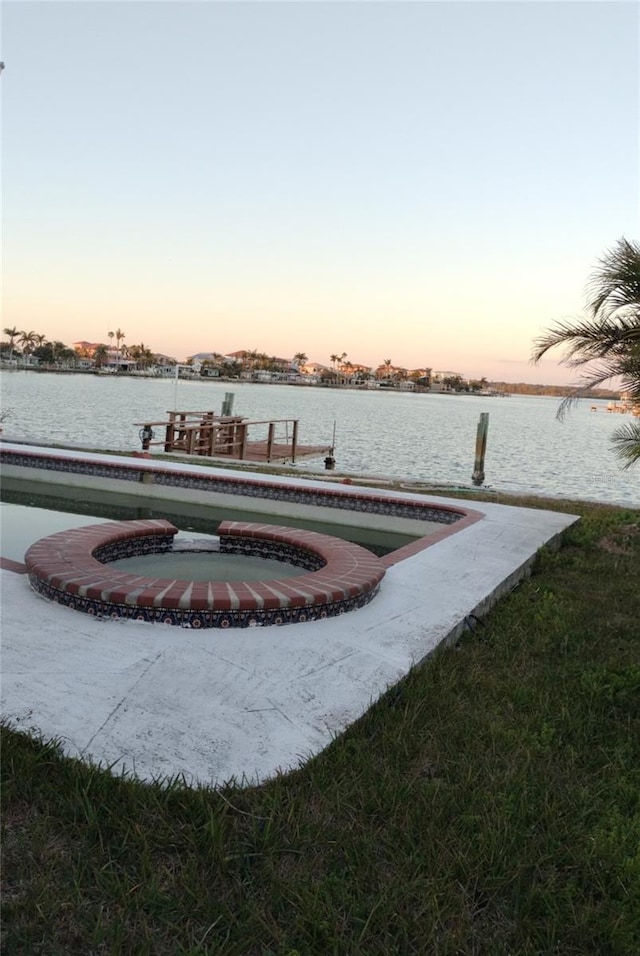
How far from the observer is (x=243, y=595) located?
4332 millimetres

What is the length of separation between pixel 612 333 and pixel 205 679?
7876 mm

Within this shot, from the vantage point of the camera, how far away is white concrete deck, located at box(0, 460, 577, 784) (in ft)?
9.27

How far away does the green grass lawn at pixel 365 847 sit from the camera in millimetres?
1935

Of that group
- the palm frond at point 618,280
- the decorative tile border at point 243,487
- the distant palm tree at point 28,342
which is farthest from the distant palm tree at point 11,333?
the palm frond at point 618,280

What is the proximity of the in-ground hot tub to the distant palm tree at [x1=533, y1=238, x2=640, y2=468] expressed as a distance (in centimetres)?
523

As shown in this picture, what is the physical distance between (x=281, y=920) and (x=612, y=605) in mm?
4247

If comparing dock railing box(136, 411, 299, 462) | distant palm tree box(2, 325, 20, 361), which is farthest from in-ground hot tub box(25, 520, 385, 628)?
distant palm tree box(2, 325, 20, 361)

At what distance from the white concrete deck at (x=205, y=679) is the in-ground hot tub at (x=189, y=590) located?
10 cm

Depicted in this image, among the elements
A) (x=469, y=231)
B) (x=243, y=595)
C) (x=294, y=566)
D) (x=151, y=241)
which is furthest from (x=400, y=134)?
(x=151, y=241)

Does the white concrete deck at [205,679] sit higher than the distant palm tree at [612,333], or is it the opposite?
the distant palm tree at [612,333]

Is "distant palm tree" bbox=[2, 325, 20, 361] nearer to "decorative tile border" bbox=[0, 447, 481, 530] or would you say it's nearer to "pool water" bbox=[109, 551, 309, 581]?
"decorative tile border" bbox=[0, 447, 481, 530]

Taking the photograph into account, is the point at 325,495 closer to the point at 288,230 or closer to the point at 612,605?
the point at 612,605

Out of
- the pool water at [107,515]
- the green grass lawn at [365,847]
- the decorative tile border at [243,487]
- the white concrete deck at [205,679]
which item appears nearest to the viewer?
the green grass lawn at [365,847]

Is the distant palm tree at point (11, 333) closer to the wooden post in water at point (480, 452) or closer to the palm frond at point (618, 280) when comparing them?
the wooden post in water at point (480, 452)
